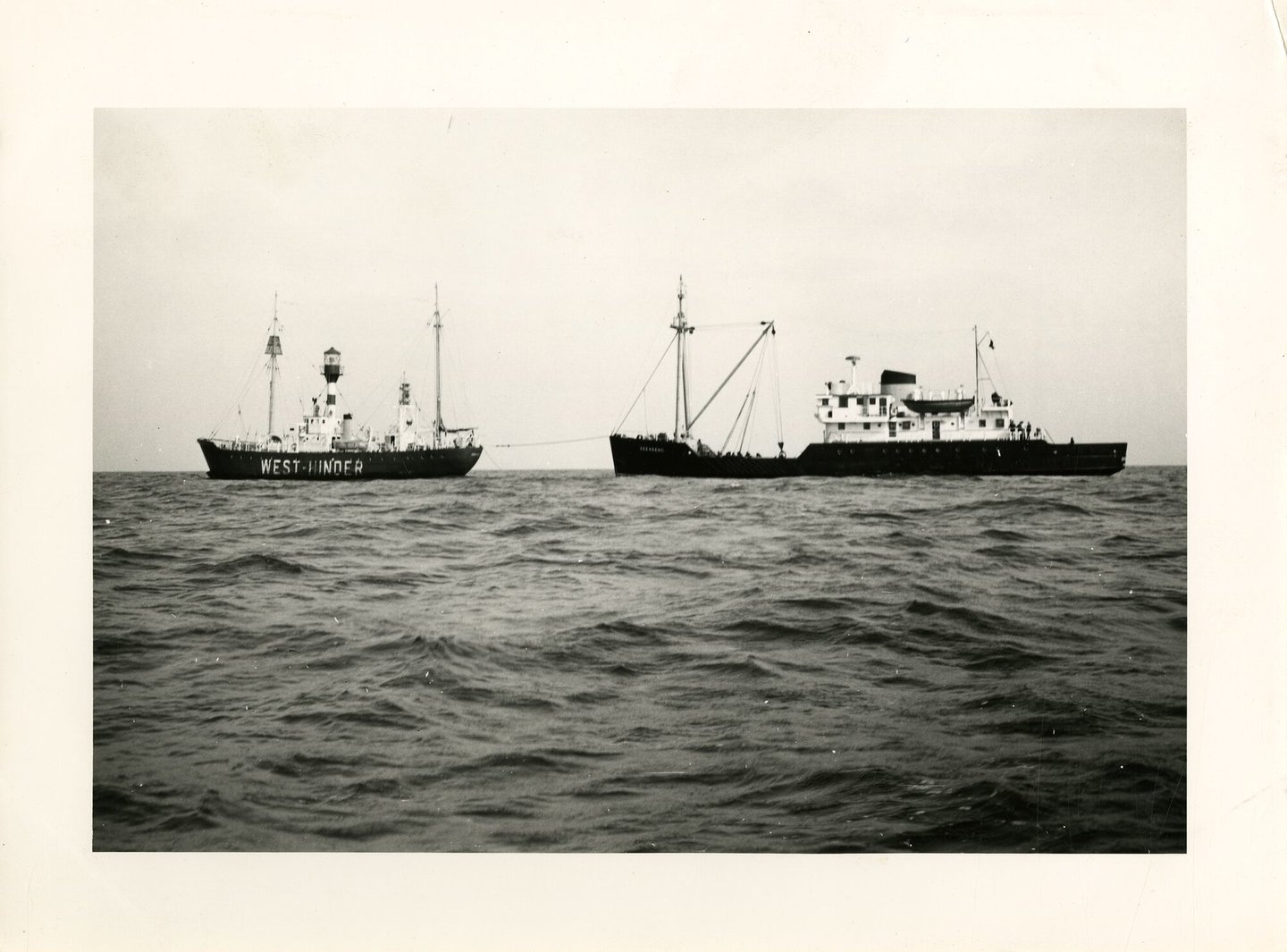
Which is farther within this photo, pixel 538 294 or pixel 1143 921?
pixel 538 294

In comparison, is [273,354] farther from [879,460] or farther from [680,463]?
[879,460]

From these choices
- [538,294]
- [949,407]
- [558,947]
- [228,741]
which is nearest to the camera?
[558,947]

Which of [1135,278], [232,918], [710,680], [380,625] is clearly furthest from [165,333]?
[1135,278]

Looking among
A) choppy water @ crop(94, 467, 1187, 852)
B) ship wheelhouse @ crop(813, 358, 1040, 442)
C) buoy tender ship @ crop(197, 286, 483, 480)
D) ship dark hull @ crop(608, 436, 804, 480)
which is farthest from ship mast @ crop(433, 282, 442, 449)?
ship wheelhouse @ crop(813, 358, 1040, 442)

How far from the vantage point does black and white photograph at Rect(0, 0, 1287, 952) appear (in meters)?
2.26

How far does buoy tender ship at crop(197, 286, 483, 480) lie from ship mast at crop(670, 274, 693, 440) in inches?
28.5

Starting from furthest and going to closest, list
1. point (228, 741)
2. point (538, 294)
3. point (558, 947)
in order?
point (538, 294), point (228, 741), point (558, 947)

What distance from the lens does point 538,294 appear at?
8.55ft

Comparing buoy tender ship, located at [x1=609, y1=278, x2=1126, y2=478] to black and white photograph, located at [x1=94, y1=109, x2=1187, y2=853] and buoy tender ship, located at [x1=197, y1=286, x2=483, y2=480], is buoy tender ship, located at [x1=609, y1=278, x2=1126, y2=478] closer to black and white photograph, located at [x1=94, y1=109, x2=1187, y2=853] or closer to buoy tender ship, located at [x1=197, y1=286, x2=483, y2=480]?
black and white photograph, located at [x1=94, y1=109, x2=1187, y2=853]

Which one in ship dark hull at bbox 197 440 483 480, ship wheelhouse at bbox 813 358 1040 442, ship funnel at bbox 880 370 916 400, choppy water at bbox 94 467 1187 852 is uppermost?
ship funnel at bbox 880 370 916 400

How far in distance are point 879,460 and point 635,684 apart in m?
1.53

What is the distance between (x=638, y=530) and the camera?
2.70 meters
